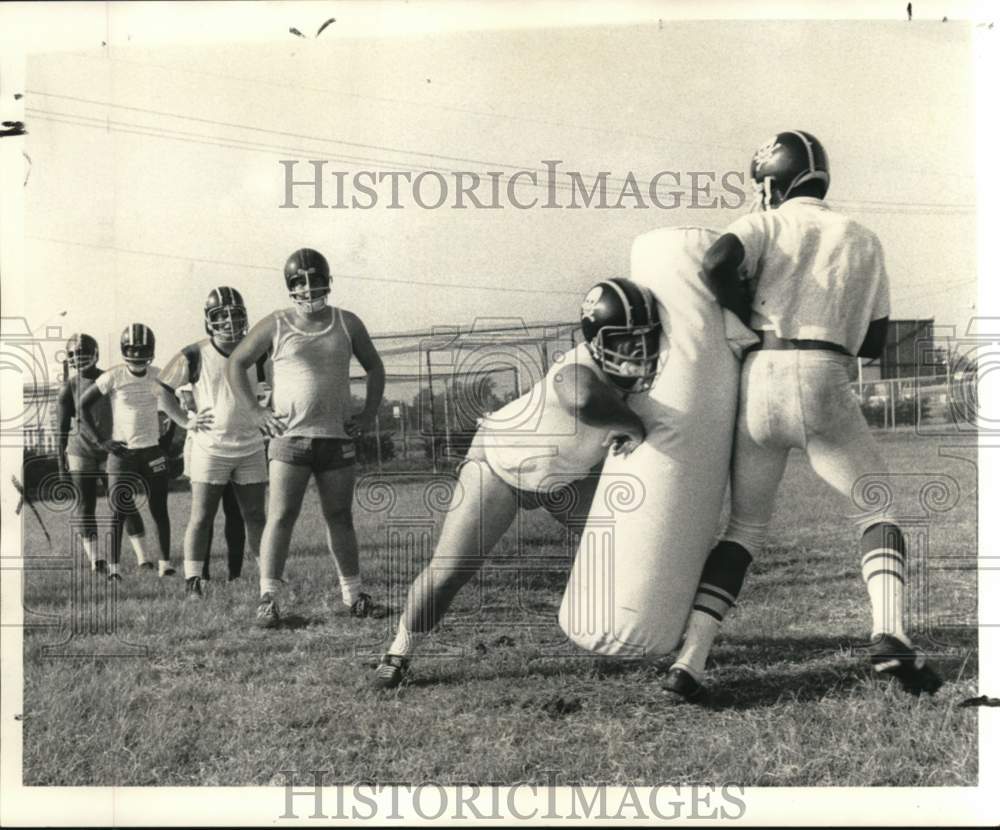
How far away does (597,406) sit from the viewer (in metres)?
3.95

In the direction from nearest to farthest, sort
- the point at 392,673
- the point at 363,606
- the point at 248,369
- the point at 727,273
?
the point at 727,273
the point at 392,673
the point at 363,606
the point at 248,369

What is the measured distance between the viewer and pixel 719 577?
4.00 m

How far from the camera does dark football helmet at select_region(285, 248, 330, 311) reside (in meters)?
4.25

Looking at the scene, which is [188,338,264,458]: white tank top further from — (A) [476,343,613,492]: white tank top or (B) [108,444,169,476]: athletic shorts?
(A) [476,343,613,492]: white tank top

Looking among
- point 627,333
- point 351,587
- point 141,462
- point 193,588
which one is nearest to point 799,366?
point 627,333

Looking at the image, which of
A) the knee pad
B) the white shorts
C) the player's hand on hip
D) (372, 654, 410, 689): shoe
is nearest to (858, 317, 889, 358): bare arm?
the knee pad

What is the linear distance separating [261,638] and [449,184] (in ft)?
6.57

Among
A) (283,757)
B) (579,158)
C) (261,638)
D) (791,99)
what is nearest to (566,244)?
(579,158)

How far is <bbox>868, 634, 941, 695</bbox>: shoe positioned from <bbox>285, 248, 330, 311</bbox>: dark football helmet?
8.46ft

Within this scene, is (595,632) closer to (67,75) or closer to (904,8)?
(904,8)

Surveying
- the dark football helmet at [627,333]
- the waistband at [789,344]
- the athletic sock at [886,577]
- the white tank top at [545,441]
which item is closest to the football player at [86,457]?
the white tank top at [545,441]

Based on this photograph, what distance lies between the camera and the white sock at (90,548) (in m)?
4.42

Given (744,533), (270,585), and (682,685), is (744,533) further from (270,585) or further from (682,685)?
(270,585)

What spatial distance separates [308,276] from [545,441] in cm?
117
